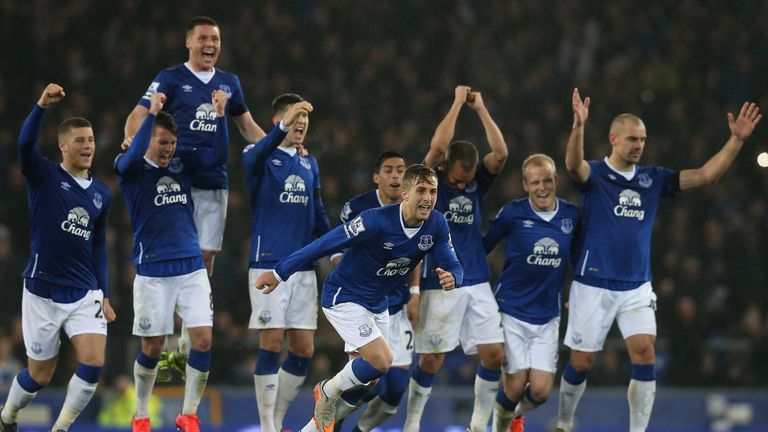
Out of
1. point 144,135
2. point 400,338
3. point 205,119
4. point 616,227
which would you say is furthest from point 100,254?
point 616,227

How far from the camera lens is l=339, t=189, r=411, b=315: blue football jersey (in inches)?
382

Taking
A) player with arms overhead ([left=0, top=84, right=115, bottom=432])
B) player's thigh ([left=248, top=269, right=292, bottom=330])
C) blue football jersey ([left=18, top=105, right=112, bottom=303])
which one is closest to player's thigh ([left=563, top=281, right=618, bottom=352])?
Result: player's thigh ([left=248, top=269, right=292, bottom=330])

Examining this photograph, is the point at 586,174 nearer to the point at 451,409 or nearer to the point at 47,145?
the point at 451,409

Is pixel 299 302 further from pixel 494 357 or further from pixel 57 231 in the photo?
pixel 57 231

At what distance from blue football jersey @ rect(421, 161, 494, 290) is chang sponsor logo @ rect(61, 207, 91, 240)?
2.80 metres

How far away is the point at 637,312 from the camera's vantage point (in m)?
9.53

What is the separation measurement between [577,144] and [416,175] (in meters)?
1.60

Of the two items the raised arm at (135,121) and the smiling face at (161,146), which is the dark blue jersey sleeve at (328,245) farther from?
the raised arm at (135,121)

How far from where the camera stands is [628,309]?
31.4 feet

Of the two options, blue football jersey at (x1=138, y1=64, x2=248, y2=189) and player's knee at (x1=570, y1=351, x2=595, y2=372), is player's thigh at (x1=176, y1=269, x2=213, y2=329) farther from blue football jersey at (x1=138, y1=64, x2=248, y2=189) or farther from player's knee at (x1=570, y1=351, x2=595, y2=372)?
player's knee at (x1=570, y1=351, x2=595, y2=372)

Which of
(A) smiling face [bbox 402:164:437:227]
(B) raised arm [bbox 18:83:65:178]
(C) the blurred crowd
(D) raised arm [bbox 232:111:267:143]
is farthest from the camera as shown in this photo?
(C) the blurred crowd

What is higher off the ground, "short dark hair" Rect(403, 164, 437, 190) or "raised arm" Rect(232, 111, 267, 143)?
"raised arm" Rect(232, 111, 267, 143)

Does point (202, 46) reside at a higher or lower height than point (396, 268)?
higher

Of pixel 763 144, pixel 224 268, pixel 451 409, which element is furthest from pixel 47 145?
pixel 763 144
